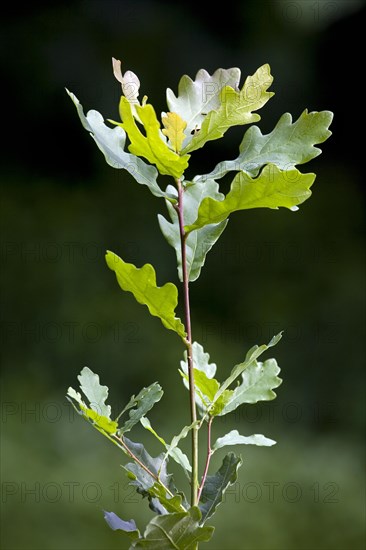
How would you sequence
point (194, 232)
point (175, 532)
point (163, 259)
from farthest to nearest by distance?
1. point (163, 259)
2. point (194, 232)
3. point (175, 532)

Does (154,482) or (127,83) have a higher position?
(127,83)

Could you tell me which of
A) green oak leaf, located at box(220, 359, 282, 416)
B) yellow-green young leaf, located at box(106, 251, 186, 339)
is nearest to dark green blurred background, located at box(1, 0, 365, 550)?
green oak leaf, located at box(220, 359, 282, 416)

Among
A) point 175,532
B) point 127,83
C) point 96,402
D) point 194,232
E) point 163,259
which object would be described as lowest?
point 175,532

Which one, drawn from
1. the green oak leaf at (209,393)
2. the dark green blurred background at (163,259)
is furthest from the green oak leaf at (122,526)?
the dark green blurred background at (163,259)

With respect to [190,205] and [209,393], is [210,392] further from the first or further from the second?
[190,205]

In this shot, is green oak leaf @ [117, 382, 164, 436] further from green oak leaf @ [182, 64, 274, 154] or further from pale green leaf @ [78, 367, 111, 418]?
green oak leaf @ [182, 64, 274, 154]

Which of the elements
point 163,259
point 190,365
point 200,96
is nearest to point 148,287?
point 190,365

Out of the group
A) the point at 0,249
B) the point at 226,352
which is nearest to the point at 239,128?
the point at 226,352
